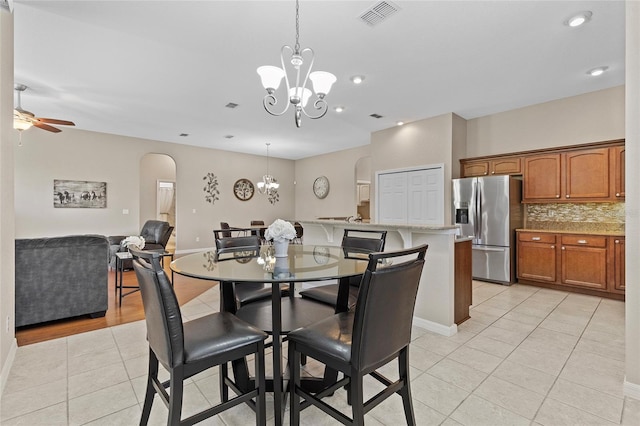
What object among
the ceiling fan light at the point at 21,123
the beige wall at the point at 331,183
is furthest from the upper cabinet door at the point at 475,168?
the ceiling fan light at the point at 21,123

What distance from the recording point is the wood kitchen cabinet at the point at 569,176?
165 inches

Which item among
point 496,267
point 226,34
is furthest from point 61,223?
point 496,267

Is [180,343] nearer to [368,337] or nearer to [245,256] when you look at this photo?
[368,337]

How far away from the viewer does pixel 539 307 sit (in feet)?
12.1

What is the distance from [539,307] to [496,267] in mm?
1169

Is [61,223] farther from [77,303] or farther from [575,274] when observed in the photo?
[575,274]

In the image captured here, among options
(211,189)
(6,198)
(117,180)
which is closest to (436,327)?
(6,198)

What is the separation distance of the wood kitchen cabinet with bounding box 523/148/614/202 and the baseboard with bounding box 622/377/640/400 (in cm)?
312

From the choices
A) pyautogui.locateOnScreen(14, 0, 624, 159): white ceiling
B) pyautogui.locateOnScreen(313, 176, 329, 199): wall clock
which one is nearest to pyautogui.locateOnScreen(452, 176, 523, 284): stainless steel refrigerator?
pyautogui.locateOnScreen(14, 0, 624, 159): white ceiling

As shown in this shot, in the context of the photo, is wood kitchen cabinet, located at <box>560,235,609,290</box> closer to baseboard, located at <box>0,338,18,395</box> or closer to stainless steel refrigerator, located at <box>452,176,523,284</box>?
stainless steel refrigerator, located at <box>452,176,523,284</box>

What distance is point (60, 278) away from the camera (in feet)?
10.2

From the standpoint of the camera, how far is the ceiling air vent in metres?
2.53

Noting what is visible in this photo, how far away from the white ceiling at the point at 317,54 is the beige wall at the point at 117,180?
1256 mm

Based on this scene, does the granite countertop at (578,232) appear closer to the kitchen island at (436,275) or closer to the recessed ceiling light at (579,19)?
the kitchen island at (436,275)
